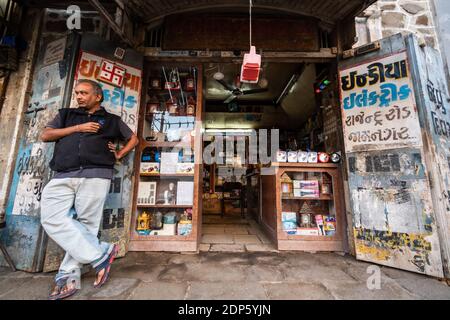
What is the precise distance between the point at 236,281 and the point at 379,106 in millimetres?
2715

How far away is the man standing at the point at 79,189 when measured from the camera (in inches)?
66.4

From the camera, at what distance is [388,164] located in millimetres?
2404

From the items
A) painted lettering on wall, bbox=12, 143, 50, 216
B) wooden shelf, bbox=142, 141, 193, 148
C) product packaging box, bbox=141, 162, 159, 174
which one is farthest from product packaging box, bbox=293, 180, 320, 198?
painted lettering on wall, bbox=12, 143, 50, 216

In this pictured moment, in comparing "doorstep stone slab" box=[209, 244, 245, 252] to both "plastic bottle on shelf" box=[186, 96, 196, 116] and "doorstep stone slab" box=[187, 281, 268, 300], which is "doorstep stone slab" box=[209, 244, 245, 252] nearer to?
"doorstep stone slab" box=[187, 281, 268, 300]

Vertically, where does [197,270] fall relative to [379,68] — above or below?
below

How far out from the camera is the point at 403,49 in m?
2.45

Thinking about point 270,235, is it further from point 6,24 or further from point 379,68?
point 6,24

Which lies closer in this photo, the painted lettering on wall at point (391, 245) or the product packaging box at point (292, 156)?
the painted lettering on wall at point (391, 245)

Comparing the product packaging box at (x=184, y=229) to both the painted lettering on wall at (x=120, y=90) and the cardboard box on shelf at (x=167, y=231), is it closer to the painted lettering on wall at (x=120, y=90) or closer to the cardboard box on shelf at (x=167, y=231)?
the cardboard box on shelf at (x=167, y=231)

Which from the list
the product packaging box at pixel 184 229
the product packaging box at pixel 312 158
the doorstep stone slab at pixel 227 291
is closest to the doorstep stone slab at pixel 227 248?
the product packaging box at pixel 184 229

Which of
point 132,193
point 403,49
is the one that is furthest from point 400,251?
point 132,193

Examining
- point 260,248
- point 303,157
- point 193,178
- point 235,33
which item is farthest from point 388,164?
point 235,33
